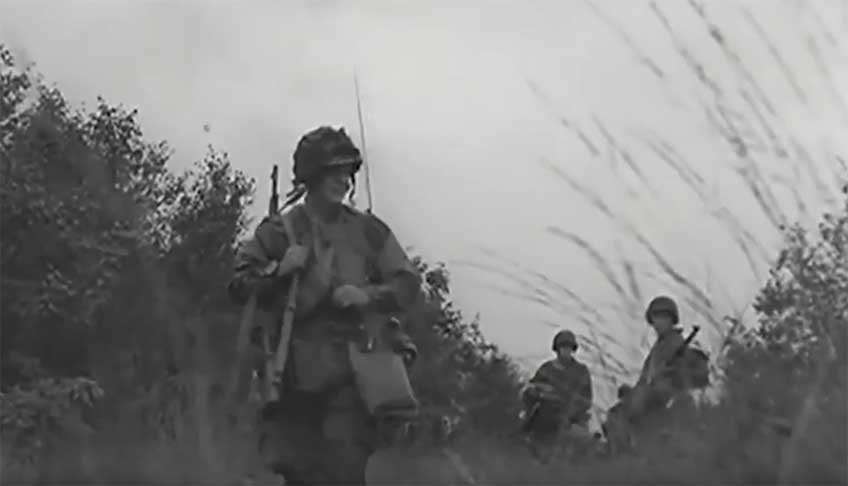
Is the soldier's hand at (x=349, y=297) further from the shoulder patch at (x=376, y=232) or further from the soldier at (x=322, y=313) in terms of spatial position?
the shoulder patch at (x=376, y=232)

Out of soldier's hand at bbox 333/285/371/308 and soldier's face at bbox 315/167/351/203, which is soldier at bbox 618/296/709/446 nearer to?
soldier's hand at bbox 333/285/371/308

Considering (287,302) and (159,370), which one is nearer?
(159,370)

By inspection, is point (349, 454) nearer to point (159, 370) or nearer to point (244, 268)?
point (244, 268)

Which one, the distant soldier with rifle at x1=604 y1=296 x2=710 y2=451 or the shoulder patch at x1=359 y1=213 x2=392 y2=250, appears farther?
the shoulder patch at x1=359 y1=213 x2=392 y2=250

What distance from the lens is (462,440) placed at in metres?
8.01

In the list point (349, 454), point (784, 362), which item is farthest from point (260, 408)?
point (784, 362)

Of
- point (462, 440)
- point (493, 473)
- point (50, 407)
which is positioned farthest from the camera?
point (50, 407)

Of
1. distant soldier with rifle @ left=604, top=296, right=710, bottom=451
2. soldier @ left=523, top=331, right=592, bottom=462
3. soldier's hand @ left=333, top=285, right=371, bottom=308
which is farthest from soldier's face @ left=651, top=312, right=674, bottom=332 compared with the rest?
soldier's hand @ left=333, top=285, right=371, bottom=308

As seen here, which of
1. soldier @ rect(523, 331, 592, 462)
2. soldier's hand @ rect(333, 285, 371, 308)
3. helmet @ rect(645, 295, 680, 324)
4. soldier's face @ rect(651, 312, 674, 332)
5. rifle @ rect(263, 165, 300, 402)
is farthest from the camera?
soldier @ rect(523, 331, 592, 462)

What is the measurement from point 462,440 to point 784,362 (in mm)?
2378

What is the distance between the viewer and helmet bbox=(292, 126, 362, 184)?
26.6 ft

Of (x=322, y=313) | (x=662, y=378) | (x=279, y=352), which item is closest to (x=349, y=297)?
(x=322, y=313)

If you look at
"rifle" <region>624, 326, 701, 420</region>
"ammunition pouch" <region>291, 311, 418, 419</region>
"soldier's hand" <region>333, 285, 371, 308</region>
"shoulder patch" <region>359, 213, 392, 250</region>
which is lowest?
"rifle" <region>624, 326, 701, 420</region>

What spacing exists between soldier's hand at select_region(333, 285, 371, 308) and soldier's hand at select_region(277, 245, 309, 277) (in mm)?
179
